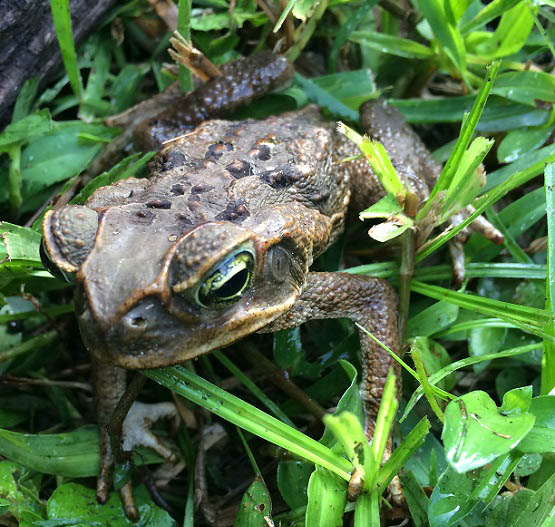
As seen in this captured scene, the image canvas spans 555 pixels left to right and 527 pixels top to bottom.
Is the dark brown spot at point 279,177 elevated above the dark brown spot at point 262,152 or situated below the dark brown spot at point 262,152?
below

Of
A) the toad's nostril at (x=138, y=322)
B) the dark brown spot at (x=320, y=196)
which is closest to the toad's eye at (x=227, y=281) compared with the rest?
the toad's nostril at (x=138, y=322)

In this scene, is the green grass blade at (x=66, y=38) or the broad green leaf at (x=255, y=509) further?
the green grass blade at (x=66, y=38)

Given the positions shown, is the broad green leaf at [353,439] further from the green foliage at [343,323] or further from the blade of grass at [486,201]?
the blade of grass at [486,201]

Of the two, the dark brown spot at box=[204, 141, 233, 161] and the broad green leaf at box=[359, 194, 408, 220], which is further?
the dark brown spot at box=[204, 141, 233, 161]

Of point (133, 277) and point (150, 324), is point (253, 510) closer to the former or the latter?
point (150, 324)

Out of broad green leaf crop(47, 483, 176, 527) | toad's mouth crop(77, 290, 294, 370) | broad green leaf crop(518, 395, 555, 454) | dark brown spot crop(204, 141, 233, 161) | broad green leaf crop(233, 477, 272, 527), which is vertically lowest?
broad green leaf crop(47, 483, 176, 527)

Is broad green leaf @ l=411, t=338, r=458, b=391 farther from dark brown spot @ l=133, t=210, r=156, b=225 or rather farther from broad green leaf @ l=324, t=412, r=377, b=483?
dark brown spot @ l=133, t=210, r=156, b=225

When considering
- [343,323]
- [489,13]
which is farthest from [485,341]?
[489,13]

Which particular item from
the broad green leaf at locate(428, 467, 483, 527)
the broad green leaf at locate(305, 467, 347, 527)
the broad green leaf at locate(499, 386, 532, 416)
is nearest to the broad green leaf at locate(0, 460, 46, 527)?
the broad green leaf at locate(305, 467, 347, 527)

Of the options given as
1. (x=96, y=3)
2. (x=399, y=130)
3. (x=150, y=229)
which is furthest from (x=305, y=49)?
(x=150, y=229)
